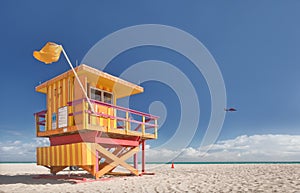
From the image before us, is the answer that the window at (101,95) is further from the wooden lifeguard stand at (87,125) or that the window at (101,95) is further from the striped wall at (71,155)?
the striped wall at (71,155)

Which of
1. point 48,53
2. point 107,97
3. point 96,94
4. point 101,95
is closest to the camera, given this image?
point 48,53

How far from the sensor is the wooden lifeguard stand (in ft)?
31.6

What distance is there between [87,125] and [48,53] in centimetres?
308

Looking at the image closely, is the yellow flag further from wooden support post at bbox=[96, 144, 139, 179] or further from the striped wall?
wooden support post at bbox=[96, 144, 139, 179]

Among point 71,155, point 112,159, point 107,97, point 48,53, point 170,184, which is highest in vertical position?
point 48,53

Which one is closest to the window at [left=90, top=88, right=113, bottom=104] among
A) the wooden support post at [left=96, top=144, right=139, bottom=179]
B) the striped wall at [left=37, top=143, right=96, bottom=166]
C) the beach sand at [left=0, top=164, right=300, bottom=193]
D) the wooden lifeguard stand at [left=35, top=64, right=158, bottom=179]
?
the wooden lifeguard stand at [left=35, top=64, right=158, bottom=179]

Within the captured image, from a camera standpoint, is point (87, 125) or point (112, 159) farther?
point (112, 159)

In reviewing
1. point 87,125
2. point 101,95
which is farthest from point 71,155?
point 101,95

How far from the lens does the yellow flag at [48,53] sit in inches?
358

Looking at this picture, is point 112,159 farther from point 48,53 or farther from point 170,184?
point 48,53

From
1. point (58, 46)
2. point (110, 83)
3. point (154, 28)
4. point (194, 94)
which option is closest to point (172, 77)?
point (194, 94)

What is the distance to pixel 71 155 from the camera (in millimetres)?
9484

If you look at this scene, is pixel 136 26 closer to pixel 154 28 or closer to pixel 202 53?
pixel 154 28

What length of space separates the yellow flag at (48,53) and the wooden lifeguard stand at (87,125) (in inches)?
48.8
